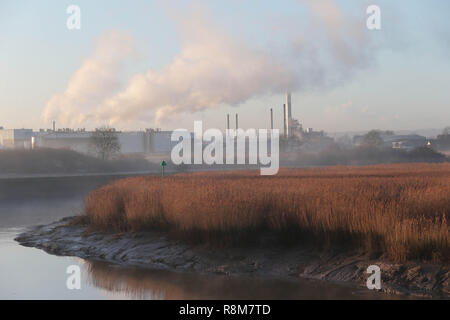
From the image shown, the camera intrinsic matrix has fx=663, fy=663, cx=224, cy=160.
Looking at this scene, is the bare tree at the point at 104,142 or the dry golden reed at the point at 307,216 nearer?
the dry golden reed at the point at 307,216

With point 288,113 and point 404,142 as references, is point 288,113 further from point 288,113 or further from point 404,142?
point 404,142

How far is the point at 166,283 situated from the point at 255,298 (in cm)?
237

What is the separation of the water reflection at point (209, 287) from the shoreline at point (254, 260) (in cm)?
46

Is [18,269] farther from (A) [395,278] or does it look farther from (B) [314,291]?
(A) [395,278]

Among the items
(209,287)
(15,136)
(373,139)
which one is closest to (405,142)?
(373,139)

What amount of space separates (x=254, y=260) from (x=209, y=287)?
2.04 metres

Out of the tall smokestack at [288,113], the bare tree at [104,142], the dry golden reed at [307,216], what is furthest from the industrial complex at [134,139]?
the dry golden reed at [307,216]

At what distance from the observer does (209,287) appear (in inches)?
540

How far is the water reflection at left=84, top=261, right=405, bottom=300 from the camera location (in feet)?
42.1

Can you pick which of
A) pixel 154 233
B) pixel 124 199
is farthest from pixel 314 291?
pixel 124 199

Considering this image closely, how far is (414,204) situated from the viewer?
15812mm

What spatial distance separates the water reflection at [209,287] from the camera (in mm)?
12844

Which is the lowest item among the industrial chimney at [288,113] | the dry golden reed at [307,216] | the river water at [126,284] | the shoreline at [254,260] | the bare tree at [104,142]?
the river water at [126,284]

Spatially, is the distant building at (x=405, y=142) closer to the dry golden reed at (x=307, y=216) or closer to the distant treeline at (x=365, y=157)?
the distant treeline at (x=365, y=157)
